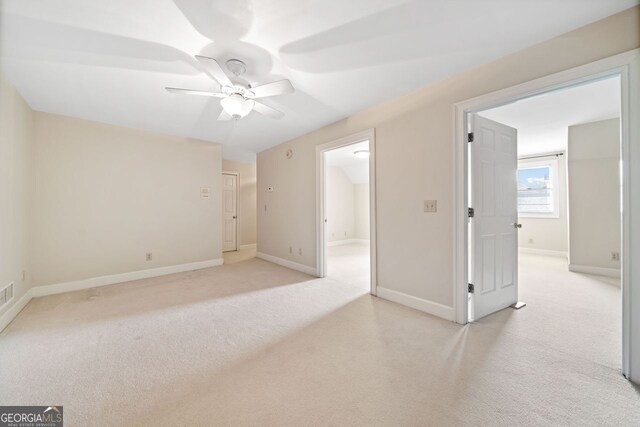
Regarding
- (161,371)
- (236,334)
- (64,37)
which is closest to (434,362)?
(236,334)

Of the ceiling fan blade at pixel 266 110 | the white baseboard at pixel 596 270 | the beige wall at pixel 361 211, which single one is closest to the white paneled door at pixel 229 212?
the beige wall at pixel 361 211

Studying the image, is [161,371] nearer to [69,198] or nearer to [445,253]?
[445,253]

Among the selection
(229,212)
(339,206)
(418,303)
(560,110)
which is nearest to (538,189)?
(560,110)

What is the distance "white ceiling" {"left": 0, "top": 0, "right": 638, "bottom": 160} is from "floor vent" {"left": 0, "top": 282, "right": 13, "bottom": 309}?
206cm

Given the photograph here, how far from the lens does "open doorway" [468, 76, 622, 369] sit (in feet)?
7.59

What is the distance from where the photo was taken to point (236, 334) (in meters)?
2.12

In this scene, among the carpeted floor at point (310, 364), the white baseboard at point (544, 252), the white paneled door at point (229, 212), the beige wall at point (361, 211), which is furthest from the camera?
the beige wall at point (361, 211)

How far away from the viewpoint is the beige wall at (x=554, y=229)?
5.25 m

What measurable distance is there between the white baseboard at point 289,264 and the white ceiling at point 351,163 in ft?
8.72

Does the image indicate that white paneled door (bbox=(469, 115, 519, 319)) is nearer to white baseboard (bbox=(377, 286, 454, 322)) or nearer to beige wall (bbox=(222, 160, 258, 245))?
white baseboard (bbox=(377, 286, 454, 322))

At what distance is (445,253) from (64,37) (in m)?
3.63

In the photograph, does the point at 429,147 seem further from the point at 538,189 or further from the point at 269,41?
the point at 538,189

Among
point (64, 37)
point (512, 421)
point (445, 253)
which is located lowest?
point (512, 421)

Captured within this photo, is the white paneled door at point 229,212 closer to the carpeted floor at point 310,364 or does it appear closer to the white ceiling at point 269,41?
the carpeted floor at point 310,364
